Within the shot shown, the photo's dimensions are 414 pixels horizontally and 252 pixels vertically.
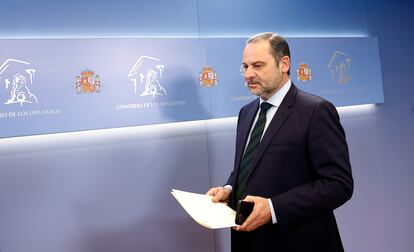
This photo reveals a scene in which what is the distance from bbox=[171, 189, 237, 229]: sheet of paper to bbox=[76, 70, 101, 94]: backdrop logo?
929 mm

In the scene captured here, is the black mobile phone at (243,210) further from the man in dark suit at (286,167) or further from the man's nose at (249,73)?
the man's nose at (249,73)

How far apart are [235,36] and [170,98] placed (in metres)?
0.70

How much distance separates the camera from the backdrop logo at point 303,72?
2.76 metres

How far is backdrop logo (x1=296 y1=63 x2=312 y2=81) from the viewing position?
2758 mm

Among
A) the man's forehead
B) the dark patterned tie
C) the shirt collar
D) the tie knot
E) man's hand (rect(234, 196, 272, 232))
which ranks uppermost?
the man's forehead

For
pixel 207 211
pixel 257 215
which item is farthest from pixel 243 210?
pixel 207 211

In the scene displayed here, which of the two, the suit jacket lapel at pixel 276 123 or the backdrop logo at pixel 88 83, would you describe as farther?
the backdrop logo at pixel 88 83

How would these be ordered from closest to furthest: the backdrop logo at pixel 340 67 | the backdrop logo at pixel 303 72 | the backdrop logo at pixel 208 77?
1. the backdrop logo at pixel 208 77
2. the backdrop logo at pixel 303 72
3. the backdrop logo at pixel 340 67

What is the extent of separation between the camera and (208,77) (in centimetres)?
249

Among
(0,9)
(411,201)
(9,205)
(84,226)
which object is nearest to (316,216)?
(84,226)

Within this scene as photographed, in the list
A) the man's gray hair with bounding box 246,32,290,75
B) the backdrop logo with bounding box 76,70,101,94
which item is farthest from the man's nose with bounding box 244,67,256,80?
the backdrop logo with bounding box 76,70,101,94

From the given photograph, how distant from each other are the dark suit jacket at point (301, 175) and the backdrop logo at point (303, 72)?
1182 mm

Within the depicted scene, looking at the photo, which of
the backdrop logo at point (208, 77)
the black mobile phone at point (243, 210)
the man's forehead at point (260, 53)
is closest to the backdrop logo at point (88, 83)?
the backdrop logo at point (208, 77)

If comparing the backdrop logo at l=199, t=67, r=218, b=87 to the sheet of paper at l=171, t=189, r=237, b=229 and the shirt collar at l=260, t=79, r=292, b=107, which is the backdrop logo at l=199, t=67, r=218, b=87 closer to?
the shirt collar at l=260, t=79, r=292, b=107
